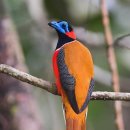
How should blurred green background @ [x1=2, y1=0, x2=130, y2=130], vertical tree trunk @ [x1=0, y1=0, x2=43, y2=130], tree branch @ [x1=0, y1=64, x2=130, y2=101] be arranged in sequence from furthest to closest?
blurred green background @ [x1=2, y1=0, x2=130, y2=130] < vertical tree trunk @ [x1=0, y1=0, x2=43, y2=130] < tree branch @ [x1=0, y1=64, x2=130, y2=101]

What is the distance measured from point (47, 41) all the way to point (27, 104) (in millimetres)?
1626

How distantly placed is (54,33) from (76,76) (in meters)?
3.75

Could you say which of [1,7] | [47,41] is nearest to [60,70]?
[1,7]

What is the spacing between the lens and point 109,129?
812cm

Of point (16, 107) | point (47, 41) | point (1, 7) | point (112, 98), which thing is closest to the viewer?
point (112, 98)

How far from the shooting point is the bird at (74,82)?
14.6 feet

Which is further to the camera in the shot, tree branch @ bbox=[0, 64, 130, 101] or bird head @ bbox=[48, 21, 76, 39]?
bird head @ bbox=[48, 21, 76, 39]

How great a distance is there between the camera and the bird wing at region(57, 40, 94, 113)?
14.6ft

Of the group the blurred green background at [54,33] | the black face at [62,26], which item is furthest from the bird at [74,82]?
the blurred green background at [54,33]

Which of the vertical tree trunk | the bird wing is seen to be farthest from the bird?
the vertical tree trunk

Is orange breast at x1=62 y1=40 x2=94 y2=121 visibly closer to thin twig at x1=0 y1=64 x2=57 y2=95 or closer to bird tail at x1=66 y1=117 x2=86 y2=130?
bird tail at x1=66 y1=117 x2=86 y2=130

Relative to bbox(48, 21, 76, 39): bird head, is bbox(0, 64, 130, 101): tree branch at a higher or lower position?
lower

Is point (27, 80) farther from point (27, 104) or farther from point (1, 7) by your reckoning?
point (1, 7)

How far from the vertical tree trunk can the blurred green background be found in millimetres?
1035
